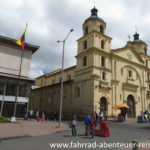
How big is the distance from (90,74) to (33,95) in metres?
28.2

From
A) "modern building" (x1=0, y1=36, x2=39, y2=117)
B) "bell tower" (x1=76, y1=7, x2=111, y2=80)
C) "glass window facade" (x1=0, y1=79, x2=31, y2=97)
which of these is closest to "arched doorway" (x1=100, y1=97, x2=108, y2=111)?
"bell tower" (x1=76, y1=7, x2=111, y2=80)

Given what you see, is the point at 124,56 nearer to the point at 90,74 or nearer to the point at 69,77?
the point at 90,74

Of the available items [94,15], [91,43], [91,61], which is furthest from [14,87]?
[94,15]

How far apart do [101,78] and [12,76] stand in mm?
16257

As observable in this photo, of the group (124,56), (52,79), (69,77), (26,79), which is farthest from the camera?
(52,79)

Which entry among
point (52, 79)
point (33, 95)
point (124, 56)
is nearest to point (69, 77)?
point (52, 79)

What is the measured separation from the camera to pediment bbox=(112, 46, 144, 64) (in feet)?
122

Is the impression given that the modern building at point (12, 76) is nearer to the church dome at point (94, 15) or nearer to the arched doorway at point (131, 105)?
the church dome at point (94, 15)

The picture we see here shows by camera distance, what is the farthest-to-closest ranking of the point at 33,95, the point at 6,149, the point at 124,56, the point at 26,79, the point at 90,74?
the point at 33,95 → the point at 124,56 → the point at 90,74 → the point at 26,79 → the point at 6,149

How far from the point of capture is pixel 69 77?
4206cm

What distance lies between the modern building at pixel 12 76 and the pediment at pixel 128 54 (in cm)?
1903

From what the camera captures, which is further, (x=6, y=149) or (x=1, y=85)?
(x=1, y=85)

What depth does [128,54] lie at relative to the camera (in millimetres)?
39094

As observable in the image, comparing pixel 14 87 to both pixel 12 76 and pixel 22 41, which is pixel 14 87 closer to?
pixel 12 76
